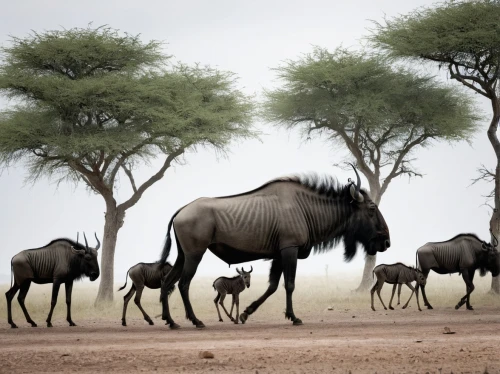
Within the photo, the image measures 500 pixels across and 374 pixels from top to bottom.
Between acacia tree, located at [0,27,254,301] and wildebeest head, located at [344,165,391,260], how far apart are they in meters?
14.2

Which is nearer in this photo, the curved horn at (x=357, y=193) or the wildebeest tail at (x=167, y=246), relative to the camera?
the wildebeest tail at (x=167, y=246)

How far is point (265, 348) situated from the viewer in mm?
11789

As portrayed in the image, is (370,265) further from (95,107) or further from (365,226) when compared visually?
(365,226)

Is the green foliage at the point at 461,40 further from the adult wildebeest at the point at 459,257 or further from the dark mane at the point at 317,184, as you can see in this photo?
the dark mane at the point at 317,184

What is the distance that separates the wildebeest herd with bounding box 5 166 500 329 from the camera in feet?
53.1

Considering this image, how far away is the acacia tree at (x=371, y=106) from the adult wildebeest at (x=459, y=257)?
429 inches

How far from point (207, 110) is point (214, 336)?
19.9 metres

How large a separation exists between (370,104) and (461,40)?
5.55 m

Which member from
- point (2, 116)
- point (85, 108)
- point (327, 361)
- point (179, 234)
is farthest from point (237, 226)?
point (2, 116)

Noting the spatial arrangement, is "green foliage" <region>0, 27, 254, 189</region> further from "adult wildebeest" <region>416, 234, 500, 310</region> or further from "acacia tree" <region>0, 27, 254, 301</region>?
"adult wildebeest" <region>416, 234, 500, 310</region>

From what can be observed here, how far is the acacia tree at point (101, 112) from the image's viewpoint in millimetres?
30625

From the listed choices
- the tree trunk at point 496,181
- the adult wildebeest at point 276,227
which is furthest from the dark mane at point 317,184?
the tree trunk at point 496,181

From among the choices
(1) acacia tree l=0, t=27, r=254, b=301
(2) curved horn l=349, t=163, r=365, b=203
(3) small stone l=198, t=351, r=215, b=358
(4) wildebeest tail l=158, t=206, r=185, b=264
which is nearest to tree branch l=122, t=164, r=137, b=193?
(1) acacia tree l=0, t=27, r=254, b=301

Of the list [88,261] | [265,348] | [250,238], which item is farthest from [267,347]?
[88,261]
